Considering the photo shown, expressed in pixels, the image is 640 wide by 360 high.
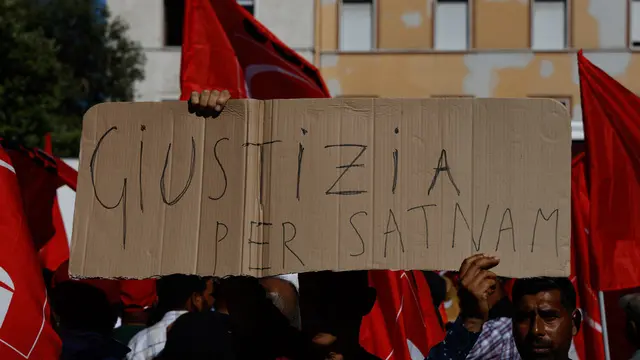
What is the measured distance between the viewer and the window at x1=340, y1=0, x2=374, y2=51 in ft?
82.2

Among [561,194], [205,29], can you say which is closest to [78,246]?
[561,194]

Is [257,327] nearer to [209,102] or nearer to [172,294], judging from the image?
[209,102]

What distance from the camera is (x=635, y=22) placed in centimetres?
2442

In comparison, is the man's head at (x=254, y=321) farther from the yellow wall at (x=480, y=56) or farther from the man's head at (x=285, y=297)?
the yellow wall at (x=480, y=56)

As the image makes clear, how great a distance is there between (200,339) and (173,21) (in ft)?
72.5

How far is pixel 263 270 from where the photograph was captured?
383cm

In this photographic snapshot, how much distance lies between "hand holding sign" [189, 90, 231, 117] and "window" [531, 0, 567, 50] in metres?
21.4

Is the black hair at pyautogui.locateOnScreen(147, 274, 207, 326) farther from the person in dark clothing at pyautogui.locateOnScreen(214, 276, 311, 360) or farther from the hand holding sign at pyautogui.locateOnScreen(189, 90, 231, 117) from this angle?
the hand holding sign at pyautogui.locateOnScreen(189, 90, 231, 117)

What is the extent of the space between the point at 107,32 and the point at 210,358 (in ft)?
66.9

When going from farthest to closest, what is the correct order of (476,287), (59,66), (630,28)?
(630,28), (59,66), (476,287)

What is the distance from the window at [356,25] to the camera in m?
25.1

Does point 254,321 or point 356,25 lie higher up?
point 356,25

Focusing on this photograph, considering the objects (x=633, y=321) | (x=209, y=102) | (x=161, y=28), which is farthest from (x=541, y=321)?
(x=161, y=28)

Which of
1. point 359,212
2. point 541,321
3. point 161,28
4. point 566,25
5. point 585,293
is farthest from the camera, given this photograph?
point 161,28
